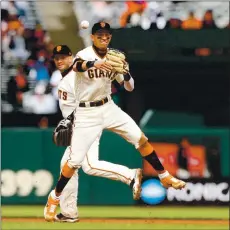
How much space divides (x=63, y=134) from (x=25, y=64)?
8030 millimetres

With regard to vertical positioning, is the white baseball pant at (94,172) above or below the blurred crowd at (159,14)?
below

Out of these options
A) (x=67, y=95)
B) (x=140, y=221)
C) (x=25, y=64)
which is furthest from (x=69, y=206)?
(x=25, y=64)

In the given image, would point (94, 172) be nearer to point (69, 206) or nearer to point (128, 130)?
point (128, 130)

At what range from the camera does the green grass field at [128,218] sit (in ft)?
31.6

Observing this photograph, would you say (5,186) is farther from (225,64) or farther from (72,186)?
(72,186)

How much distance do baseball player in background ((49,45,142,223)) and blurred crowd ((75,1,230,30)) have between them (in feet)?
20.0

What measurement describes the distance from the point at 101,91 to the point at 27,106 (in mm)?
7591

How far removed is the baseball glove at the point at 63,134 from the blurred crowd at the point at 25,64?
23.4ft

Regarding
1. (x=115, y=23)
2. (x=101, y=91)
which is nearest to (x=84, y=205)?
(x=115, y=23)

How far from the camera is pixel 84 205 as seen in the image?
13391 mm

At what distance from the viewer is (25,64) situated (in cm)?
1444

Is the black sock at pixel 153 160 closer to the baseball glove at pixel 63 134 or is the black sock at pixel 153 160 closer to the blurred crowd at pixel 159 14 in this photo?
the baseball glove at pixel 63 134

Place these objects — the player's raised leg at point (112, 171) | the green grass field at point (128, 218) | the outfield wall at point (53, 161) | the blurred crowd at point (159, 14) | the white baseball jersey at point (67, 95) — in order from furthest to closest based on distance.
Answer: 1. the blurred crowd at point (159, 14)
2. the outfield wall at point (53, 161)
3. the green grass field at point (128, 218)
4. the white baseball jersey at point (67, 95)
5. the player's raised leg at point (112, 171)

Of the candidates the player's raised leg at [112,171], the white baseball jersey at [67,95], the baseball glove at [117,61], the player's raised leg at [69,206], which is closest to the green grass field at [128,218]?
the player's raised leg at [69,206]
